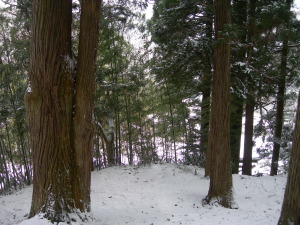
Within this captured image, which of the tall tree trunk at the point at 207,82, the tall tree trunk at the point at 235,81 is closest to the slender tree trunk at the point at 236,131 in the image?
the tall tree trunk at the point at 235,81

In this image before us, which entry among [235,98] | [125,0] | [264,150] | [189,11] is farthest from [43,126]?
[264,150]

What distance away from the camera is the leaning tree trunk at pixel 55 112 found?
12.1ft

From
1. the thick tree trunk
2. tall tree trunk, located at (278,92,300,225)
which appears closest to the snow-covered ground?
the thick tree trunk

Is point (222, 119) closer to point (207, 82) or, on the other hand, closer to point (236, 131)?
point (207, 82)

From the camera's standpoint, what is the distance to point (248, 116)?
9562mm

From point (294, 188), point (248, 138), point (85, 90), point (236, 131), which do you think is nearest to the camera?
point (294, 188)

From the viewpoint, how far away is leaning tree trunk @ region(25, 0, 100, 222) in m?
3.69

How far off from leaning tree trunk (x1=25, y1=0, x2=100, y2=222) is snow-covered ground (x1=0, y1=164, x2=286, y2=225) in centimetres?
48

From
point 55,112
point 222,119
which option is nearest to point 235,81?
point 222,119

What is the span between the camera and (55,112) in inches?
146

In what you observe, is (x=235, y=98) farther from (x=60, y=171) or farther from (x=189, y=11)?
(x=60, y=171)

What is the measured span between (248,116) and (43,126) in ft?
26.2

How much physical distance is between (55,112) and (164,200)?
4.01 metres

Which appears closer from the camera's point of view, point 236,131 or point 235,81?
point 235,81
